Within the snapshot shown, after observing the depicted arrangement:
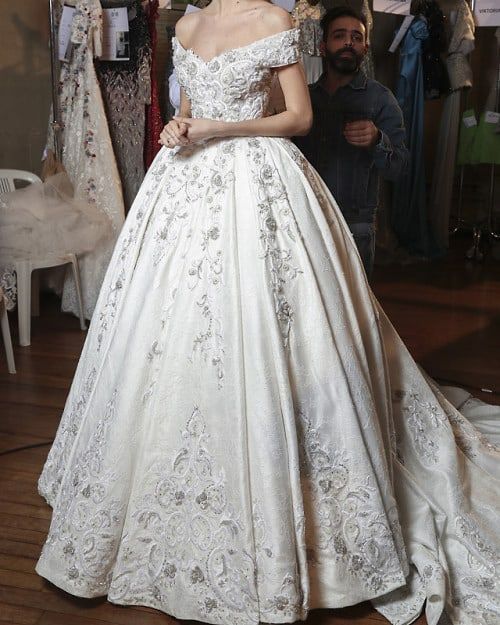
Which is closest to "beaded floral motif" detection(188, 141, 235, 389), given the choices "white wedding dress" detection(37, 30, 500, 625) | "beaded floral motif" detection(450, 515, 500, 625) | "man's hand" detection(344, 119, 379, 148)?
"white wedding dress" detection(37, 30, 500, 625)

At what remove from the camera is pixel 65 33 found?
446 centimetres

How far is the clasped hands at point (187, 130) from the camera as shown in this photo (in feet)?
6.68

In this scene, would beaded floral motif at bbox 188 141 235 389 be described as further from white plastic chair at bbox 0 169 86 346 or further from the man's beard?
white plastic chair at bbox 0 169 86 346

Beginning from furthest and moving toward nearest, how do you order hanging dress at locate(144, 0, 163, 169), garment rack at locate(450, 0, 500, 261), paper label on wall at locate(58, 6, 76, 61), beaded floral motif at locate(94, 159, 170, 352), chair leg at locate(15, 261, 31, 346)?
garment rack at locate(450, 0, 500, 261), hanging dress at locate(144, 0, 163, 169), paper label on wall at locate(58, 6, 76, 61), chair leg at locate(15, 261, 31, 346), beaded floral motif at locate(94, 159, 170, 352)

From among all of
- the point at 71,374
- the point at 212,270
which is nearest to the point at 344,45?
the point at 212,270

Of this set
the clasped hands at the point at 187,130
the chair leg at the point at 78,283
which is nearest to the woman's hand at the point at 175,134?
the clasped hands at the point at 187,130

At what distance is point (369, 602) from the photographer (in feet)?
6.64

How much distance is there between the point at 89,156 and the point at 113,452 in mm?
2893

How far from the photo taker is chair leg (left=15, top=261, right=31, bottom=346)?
4.05m

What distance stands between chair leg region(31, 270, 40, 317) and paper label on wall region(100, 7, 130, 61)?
1.25 meters

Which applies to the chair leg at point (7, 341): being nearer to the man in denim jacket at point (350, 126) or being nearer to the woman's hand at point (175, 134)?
the man in denim jacket at point (350, 126)

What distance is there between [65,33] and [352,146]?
7.21 ft

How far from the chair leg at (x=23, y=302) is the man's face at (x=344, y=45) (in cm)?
190

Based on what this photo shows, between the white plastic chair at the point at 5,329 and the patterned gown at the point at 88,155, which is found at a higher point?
the patterned gown at the point at 88,155
